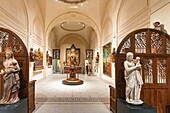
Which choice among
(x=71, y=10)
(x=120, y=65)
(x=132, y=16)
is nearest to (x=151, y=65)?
(x=120, y=65)

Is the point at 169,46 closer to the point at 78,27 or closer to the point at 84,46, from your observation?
the point at 78,27

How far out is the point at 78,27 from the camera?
15.9m

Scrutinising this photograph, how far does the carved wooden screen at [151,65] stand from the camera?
319cm

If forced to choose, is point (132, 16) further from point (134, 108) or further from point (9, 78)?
point (9, 78)

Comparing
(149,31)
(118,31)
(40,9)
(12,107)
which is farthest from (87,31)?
(12,107)

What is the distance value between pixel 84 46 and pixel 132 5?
1227 cm

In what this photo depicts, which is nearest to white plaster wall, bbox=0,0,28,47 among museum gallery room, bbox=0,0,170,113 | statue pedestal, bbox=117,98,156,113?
museum gallery room, bbox=0,0,170,113

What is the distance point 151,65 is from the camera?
3244 mm

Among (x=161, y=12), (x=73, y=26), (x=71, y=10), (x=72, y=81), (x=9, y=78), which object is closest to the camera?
(x=9, y=78)

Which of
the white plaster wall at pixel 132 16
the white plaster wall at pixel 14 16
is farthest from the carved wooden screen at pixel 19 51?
the white plaster wall at pixel 132 16

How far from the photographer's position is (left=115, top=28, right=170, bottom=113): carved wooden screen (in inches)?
125

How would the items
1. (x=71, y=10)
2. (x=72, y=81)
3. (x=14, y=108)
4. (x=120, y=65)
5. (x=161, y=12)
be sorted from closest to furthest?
(x=14, y=108) < (x=120, y=65) < (x=161, y=12) < (x=72, y=81) < (x=71, y=10)

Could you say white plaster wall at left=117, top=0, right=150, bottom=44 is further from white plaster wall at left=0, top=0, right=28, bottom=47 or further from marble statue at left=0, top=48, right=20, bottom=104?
white plaster wall at left=0, top=0, right=28, bottom=47

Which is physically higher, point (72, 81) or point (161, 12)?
point (161, 12)
